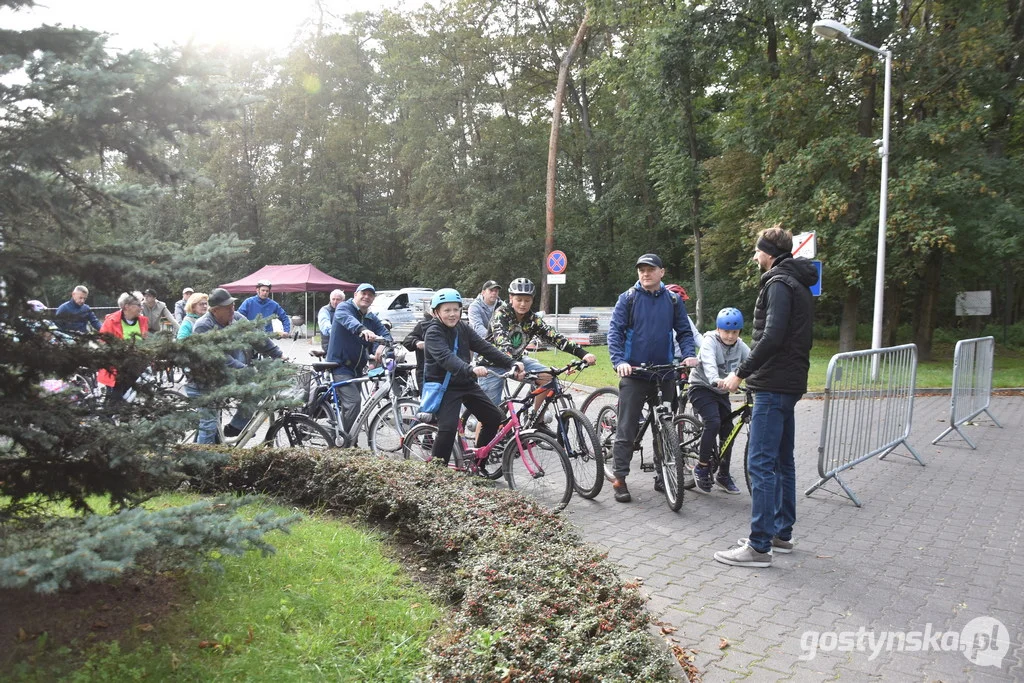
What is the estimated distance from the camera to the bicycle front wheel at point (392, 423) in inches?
305

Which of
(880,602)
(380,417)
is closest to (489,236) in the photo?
(380,417)

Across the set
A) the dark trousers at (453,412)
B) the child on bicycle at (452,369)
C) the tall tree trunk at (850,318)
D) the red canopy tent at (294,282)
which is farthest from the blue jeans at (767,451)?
the red canopy tent at (294,282)

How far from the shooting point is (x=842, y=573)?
16.1 ft

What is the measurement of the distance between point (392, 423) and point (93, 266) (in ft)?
15.9

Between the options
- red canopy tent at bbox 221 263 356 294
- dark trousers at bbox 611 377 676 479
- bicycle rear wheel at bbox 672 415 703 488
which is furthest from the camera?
red canopy tent at bbox 221 263 356 294

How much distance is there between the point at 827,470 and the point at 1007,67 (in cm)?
1824

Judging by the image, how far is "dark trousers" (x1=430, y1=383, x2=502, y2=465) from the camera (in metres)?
6.30

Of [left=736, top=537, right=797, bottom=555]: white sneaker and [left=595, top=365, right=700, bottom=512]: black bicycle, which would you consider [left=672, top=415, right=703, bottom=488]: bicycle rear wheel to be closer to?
[left=595, top=365, right=700, bottom=512]: black bicycle

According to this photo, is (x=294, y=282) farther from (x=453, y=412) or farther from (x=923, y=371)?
(x=453, y=412)

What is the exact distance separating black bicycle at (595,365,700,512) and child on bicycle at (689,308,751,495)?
0.13 metres

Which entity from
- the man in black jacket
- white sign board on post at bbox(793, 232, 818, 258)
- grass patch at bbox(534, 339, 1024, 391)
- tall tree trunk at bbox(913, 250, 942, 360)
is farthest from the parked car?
the man in black jacket

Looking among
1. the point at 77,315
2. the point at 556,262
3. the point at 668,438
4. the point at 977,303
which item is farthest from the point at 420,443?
the point at 977,303

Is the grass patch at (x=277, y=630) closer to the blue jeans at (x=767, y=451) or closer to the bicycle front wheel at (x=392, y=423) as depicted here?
the blue jeans at (x=767, y=451)

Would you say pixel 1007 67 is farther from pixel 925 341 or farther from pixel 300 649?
pixel 300 649
